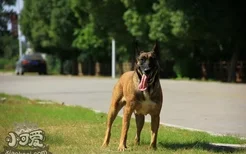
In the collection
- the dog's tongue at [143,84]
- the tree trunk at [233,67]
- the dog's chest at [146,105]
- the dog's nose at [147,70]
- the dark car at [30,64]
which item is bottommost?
the dark car at [30,64]

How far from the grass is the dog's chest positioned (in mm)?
616

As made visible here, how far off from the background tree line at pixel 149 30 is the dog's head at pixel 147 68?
69.3 feet

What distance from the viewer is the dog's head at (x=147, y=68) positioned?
7.75m

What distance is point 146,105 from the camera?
8023 mm

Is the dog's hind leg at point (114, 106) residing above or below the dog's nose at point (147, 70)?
below

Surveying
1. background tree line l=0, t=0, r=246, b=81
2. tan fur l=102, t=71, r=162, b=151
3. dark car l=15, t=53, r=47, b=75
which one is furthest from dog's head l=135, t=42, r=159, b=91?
dark car l=15, t=53, r=47, b=75

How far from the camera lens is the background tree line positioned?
29.6 metres

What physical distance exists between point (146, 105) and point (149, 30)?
2665cm

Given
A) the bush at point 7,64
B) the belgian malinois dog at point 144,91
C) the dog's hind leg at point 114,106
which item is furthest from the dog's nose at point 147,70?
the bush at point 7,64

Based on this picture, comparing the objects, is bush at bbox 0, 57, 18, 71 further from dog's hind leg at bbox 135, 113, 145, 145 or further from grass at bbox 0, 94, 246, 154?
dog's hind leg at bbox 135, 113, 145, 145

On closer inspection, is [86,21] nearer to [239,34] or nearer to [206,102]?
[239,34]

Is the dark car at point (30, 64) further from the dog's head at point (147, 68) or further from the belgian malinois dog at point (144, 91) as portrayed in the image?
the dog's head at point (147, 68)

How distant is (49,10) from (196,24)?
27.5 metres

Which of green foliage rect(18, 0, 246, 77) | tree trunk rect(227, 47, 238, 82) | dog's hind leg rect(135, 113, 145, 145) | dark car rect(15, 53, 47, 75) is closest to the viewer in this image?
dog's hind leg rect(135, 113, 145, 145)
